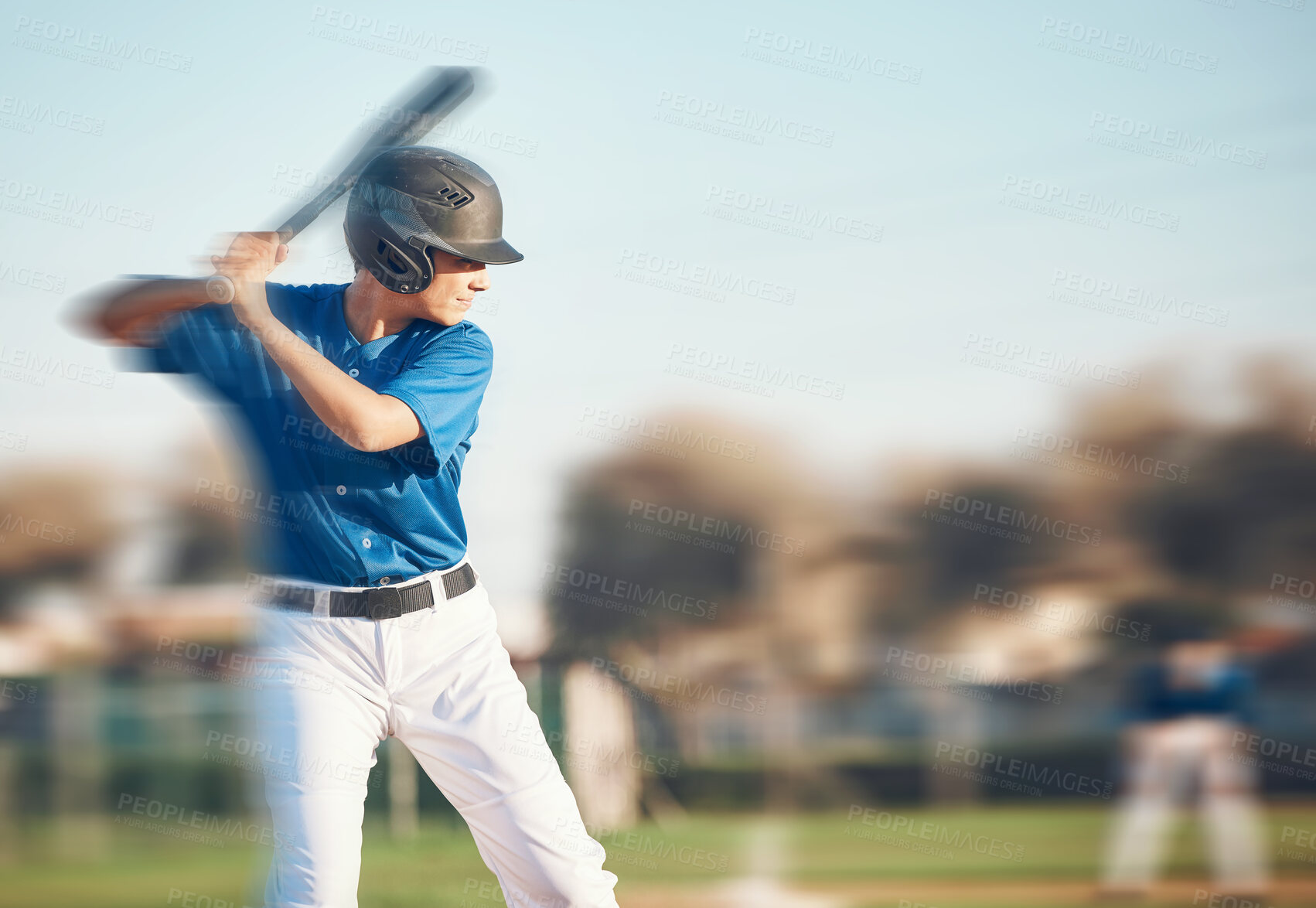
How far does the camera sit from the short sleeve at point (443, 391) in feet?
9.62

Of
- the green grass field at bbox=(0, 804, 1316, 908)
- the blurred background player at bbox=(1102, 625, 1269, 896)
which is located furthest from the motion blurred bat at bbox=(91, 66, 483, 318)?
the blurred background player at bbox=(1102, 625, 1269, 896)

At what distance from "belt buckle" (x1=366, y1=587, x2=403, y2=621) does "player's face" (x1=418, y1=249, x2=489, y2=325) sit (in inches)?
27.7

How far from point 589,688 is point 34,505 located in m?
33.8

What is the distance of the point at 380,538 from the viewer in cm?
300

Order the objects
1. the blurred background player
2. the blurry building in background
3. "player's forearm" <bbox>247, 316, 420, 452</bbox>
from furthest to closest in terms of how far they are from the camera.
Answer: the blurry building in background → the blurred background player → "player's forearm" <bbox>247, 316, 420, 452</bbox>

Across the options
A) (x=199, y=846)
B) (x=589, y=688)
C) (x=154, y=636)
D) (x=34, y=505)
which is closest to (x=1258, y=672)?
(x=589, y=688)

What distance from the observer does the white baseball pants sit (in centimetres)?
277

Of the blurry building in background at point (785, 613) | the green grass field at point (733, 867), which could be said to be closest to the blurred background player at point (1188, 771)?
the green grass field at point (733, 867)

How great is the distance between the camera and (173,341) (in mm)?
3162

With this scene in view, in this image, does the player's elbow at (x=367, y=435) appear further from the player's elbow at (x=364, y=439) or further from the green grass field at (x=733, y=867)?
the green grass field at (x=733, y=867)

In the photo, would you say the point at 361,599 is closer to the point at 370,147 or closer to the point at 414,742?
the point at 414,742

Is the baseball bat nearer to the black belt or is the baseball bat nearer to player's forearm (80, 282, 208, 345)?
player's forearm (80, 282, 208, 345)

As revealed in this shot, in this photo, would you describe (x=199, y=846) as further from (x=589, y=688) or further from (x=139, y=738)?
(x=589, y=688)

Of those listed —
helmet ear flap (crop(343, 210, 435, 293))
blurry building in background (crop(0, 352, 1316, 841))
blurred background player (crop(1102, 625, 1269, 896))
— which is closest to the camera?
→ helmet ear flap (crop(343, 210, 435, 293))
